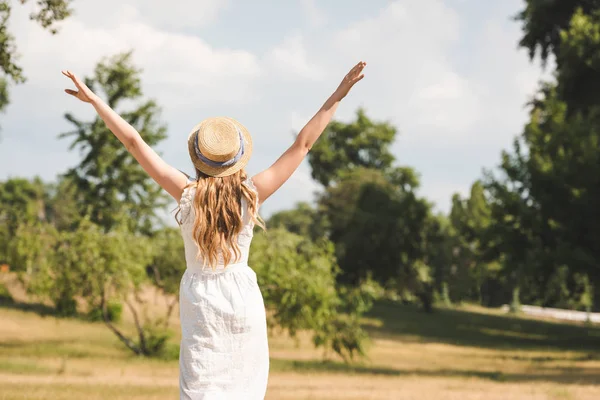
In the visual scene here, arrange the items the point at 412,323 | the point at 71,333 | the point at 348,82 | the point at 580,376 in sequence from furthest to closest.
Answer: the point at 412,323, the point at 71,333, the point at 580,376, the point at 348,82

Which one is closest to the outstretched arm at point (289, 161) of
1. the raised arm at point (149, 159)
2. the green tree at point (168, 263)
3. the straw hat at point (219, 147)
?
the straw hat at point (219, 147)

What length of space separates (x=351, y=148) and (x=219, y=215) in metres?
77.4

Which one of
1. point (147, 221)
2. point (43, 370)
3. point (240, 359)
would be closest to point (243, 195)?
point (240, 359)

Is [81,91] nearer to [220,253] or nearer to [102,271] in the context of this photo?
[220,253]

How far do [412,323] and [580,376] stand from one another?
31633mm

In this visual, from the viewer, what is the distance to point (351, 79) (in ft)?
17.0

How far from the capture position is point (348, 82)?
5.17 meters

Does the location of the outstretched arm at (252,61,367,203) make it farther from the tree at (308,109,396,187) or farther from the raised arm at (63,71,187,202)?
the tree at (308,109,396,187)

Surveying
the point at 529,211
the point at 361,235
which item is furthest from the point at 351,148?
the point at 529,211

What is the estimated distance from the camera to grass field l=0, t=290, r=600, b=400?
17.7 metres

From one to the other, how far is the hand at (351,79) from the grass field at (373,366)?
11.2 metres

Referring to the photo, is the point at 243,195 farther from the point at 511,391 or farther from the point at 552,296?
the point at 552,296

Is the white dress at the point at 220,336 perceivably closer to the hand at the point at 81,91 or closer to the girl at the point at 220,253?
the girl at the point at 220,253

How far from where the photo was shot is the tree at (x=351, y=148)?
265 feet
